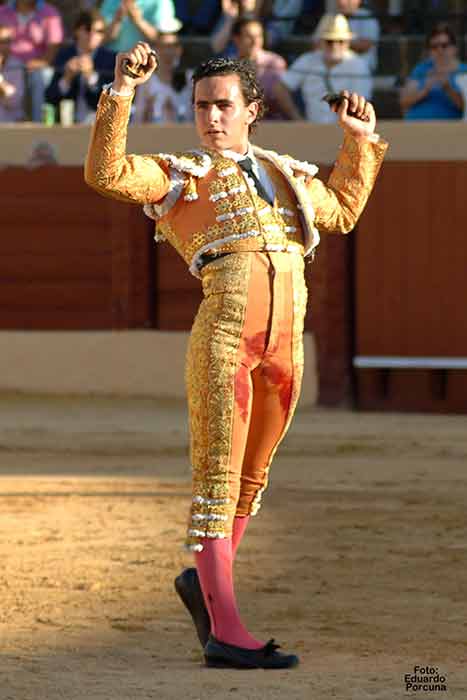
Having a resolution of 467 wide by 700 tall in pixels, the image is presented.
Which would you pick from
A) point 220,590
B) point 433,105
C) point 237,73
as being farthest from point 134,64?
point 433,105

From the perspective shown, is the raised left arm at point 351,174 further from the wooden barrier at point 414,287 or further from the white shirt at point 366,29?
the white shirt at point 366,29

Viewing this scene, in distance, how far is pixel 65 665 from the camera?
12.6ft

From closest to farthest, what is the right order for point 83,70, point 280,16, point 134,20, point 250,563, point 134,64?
point 134,64 → point 250,563 → point 83,70 → point 134,20 → point 280,16

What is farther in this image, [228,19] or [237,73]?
[228,19]

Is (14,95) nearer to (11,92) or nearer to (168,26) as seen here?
(11,92)

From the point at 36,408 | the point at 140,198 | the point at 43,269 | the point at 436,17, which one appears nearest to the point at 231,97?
the point at 140,198

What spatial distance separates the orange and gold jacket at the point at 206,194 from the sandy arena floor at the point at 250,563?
93 centimetres

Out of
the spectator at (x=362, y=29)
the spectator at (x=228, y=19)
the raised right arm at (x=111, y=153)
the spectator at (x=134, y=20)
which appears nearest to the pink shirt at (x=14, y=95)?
the spectator at (x=134, y=20)

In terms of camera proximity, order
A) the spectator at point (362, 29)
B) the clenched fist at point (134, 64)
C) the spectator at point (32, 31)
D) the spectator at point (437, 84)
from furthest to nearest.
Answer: the spectator at point (32, 31)
the spectator at point (362, 29)
the spectator at point (437, 84)
the clenched fist at point (134, 64)

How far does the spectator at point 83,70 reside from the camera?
9922 millimetres

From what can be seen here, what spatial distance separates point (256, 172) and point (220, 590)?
918mm

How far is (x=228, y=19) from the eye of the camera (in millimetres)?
10281

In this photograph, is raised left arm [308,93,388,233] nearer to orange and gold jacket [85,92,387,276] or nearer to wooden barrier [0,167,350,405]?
orange and gold jacket [85,92,387,276]

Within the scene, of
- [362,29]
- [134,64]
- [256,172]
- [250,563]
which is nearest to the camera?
[134,64]
